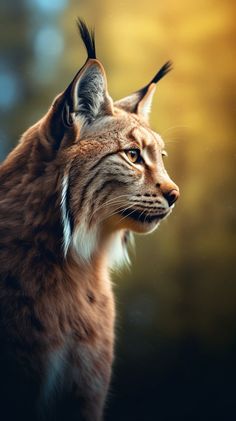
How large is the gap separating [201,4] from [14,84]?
0.90 metres

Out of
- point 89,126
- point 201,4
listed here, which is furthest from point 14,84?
point 201,4

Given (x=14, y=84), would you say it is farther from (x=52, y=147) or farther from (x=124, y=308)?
(x=124, y=308)

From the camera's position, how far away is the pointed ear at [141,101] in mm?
2189

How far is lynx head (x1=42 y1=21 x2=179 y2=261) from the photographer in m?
1.93

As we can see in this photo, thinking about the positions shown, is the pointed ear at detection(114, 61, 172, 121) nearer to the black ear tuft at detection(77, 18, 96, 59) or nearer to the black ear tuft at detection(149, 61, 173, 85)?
the black ear tuft at detection(149, 61, 173, 85)

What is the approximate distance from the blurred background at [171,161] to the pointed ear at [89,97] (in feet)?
0.87

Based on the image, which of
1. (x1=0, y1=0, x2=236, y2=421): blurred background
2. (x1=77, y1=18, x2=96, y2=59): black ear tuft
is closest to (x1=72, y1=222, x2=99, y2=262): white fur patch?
(x1=0, y1=0, x2=236, y2=421): blurred background

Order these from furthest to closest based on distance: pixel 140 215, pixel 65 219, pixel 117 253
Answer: pixel 117 253, pixel 140 215, pixel 65 219

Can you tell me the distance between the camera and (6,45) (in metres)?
2.41

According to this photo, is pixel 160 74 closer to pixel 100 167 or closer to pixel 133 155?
pixel 133 155

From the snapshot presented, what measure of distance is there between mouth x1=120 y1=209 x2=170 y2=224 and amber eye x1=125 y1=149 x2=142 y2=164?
17cm

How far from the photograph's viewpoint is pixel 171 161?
2336 millimetres

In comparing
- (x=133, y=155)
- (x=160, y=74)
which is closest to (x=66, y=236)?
(x=133, y=155)

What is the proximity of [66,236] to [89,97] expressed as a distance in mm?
471
